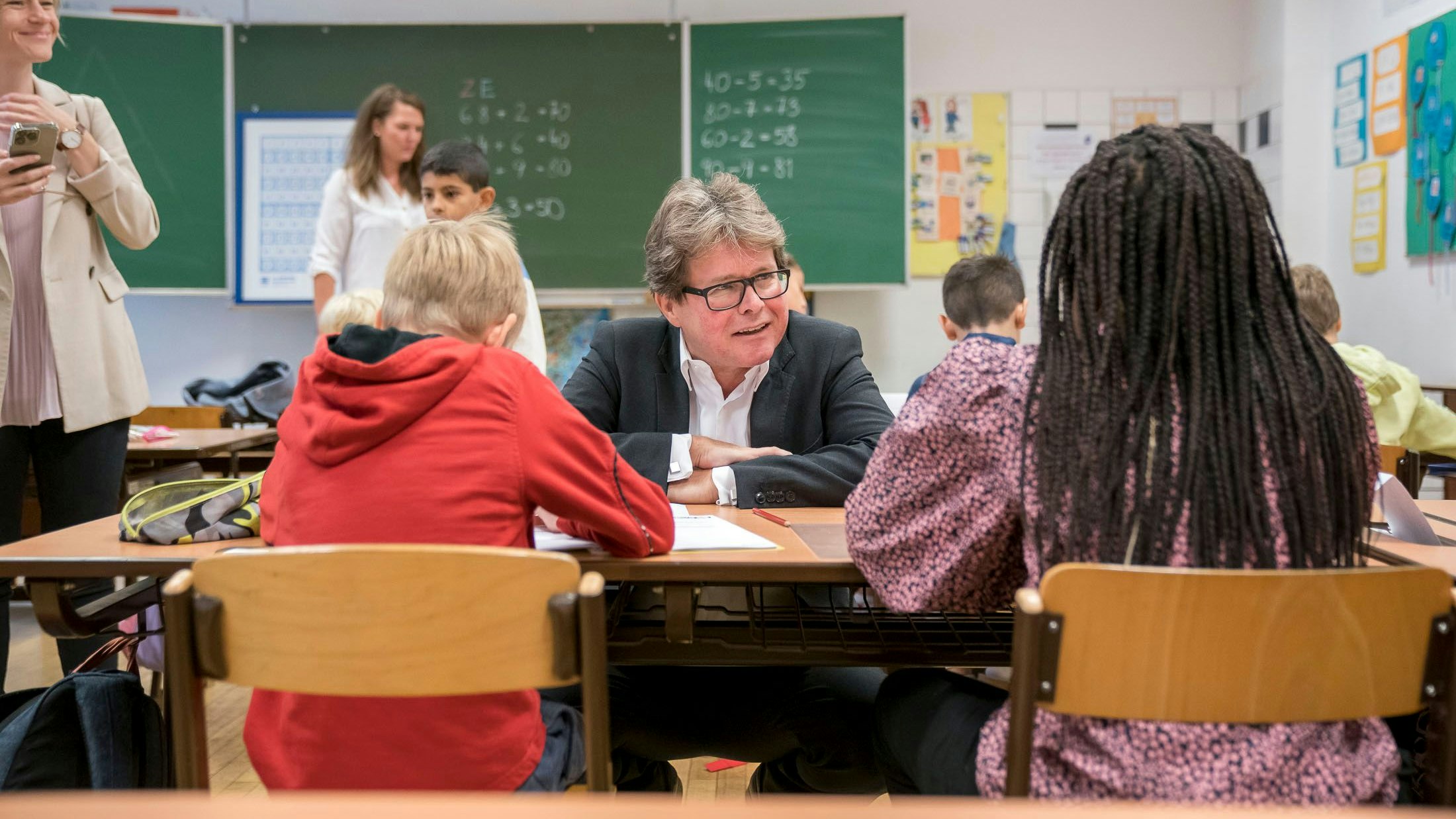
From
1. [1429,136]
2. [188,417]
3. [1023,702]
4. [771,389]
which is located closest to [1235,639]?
[1023,702]

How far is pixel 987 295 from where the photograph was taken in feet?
9.84

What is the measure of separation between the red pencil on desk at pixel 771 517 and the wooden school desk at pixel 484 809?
0.94m

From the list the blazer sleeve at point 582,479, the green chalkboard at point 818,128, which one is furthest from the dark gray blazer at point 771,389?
the green chalkboard at point 818,128

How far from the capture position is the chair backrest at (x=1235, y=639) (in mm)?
862

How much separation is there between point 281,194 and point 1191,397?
467 centimetres

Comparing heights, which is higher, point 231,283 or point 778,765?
point 231,283

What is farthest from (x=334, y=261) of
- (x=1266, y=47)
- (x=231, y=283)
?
(x=1266, y=47)

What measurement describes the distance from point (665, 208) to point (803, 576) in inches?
37.2

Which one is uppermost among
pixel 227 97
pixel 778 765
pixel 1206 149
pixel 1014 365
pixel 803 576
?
pixel 227 97

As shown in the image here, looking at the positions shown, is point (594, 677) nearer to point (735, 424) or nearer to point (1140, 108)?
point (735, 424)

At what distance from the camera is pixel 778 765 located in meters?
1.68

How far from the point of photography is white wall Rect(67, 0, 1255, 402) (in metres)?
4.78

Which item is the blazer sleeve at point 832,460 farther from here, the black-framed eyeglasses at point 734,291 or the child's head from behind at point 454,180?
the child's head from behind at point 454,180

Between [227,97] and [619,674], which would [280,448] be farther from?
[227,97]
